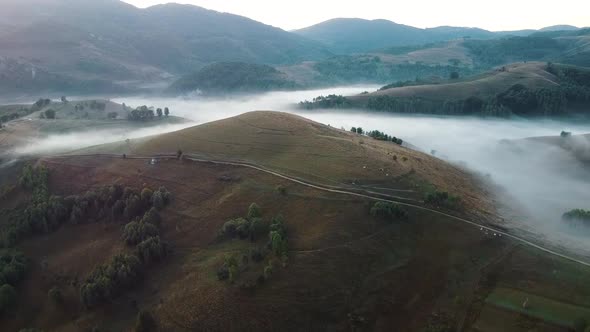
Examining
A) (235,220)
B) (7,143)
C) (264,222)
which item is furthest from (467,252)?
(7,143)

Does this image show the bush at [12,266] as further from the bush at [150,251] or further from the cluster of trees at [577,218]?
the cluster of trees at [577,218]

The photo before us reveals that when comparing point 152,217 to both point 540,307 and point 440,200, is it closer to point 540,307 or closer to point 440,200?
point 440,200

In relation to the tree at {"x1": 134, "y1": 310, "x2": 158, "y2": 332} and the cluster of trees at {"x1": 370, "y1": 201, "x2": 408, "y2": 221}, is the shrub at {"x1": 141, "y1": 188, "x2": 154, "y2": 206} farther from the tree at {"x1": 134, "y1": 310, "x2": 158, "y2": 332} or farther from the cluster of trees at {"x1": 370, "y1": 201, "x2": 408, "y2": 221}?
the cluster of trees at {"x1": 370, "y1": 201, "x2": 408, "y2": 221}

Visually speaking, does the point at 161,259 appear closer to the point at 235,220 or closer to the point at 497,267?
the point at 235,220

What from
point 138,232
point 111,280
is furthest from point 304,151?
point 111,280

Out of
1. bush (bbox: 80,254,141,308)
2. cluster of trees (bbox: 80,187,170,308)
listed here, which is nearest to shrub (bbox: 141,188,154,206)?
cluster of trees (bbox: 80,187,170,308)

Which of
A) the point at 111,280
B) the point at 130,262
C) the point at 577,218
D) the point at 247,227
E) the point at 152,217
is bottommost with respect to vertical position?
the point at 111,280
